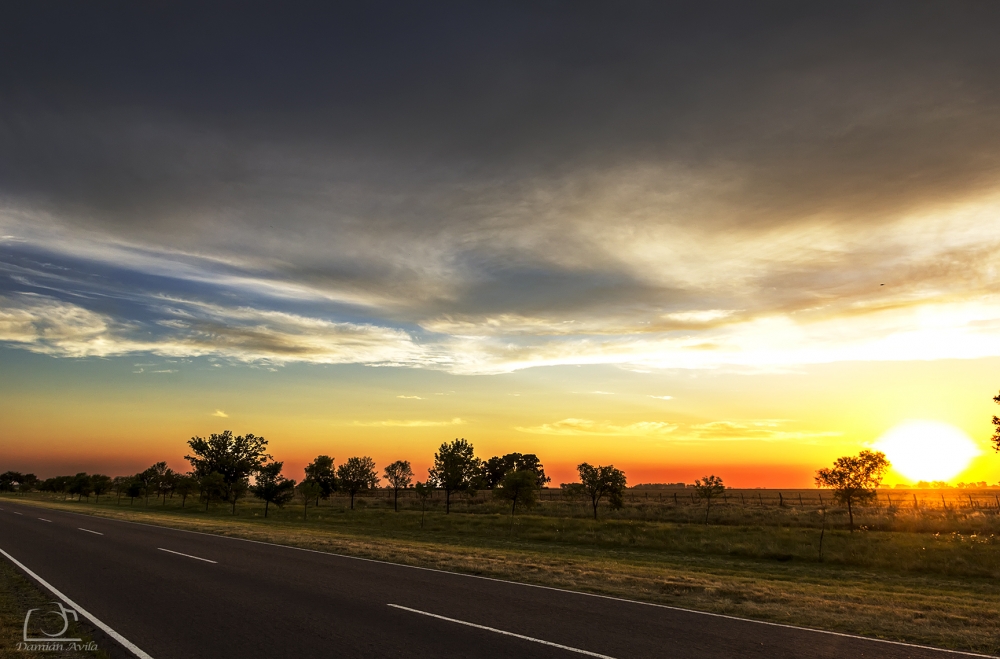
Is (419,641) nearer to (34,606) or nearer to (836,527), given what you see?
(34,606)

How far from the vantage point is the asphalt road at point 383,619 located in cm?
852

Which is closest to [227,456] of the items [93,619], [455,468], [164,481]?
[164,481]

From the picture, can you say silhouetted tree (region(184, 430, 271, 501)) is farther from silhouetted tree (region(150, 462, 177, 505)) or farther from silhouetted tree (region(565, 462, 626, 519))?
silhouetted tree (region(565, 462, 626, 519))

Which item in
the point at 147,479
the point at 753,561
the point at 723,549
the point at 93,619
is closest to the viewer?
the point at 93,619

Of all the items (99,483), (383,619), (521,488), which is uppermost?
(383,619)

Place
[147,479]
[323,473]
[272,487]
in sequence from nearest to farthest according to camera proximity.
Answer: [272,487]
[323,473]
[147,479]

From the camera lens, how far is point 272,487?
6419 cm

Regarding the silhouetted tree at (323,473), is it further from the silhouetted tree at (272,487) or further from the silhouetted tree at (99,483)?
the silhouetted tree at (99,483)

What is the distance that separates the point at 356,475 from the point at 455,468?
19763 millimetres

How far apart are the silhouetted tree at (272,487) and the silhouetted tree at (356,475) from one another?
10.6m

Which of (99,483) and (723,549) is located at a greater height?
(723,549)

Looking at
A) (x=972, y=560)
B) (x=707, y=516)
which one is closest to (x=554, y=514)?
(x=707, y=516)

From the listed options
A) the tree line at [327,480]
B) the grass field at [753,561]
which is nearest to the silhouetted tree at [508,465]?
the tree line at [327,480]
